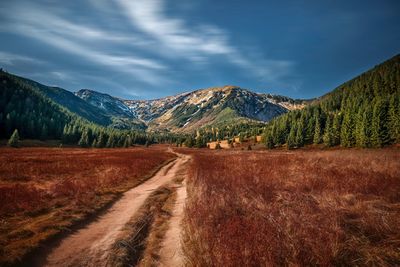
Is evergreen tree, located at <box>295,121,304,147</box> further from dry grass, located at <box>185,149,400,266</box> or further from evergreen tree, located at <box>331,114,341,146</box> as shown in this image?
dry grass, located at <box>185,149,400,266</box>

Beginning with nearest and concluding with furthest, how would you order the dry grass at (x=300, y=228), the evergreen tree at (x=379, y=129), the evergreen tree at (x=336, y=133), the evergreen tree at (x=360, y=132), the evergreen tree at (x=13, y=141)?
the dry grass at (x=300, y=228)
the evergreen tree at (x=379, y=129)
the evergreen tree at (x=13, y=141)
the evergreen tree at (x=360, y=132)
the evergreen tree at (x=336, y=133)

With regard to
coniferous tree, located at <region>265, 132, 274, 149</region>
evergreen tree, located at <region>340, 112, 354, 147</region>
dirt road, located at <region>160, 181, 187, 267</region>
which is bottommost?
dirt road, located at <region>160, 181, 187, 267</region>

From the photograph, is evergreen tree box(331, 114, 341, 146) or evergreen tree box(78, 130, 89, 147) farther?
evergreen tree box(78, 130, 89, 147)

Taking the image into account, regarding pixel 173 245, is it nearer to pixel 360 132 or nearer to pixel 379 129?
pixel 379 129

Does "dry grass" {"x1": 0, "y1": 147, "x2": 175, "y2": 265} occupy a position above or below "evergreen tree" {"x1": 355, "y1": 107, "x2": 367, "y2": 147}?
below

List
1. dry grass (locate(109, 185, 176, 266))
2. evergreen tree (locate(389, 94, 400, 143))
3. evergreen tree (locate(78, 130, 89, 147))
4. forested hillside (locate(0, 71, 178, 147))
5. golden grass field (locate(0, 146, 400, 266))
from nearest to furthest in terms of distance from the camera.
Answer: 1. golden grass field (locate(0, 146, 400, 266))
2. dry grass (locate(109, 185, 176, 266))
3. evergreen tree (locate(389, 94, 400, 143))
4. forested hillside (locate(0, 71, 178, 147))
5. evergreen tree (locate(78, 130, 89, 147))

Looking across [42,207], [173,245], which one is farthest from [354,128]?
[42,207]

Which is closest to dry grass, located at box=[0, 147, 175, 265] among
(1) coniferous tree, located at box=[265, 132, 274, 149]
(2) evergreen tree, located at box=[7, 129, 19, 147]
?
(2) evergreen tree, located at box=[7, 129, 19, 147]

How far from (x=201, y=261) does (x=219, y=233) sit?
121 centimetres

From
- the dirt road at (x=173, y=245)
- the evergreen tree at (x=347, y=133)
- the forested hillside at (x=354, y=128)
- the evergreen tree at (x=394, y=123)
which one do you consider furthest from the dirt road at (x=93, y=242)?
the evergreen tree at (x=347, y=133)

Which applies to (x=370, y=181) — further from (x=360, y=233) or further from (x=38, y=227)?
(x=38, y=227)

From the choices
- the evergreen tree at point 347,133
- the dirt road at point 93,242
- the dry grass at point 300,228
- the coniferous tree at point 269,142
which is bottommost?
the dirt road at point 93,242

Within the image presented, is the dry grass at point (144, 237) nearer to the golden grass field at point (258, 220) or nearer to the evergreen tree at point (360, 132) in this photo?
the golden grass field at point (258, 220)

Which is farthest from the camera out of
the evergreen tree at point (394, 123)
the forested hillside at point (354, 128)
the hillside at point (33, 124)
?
the hillside at point (33, 124)
